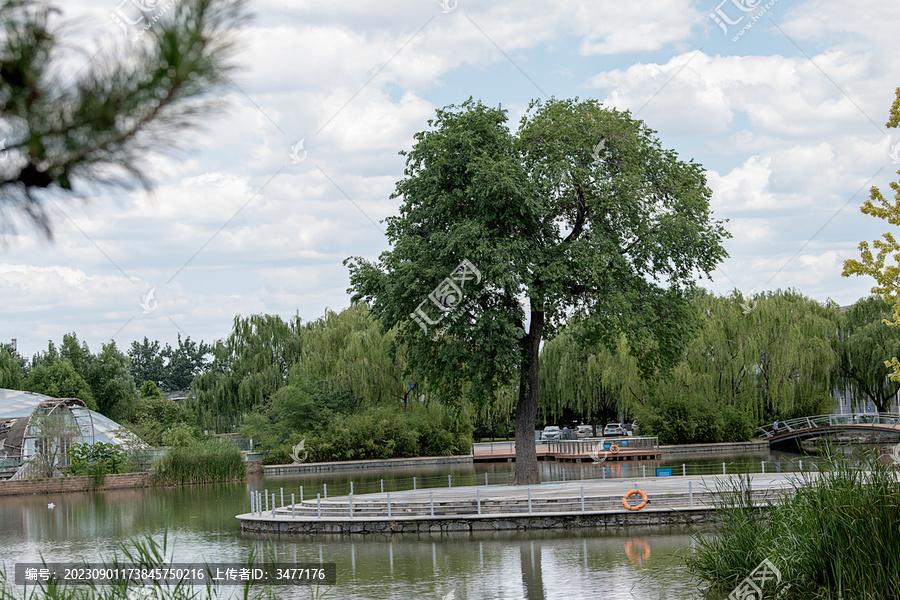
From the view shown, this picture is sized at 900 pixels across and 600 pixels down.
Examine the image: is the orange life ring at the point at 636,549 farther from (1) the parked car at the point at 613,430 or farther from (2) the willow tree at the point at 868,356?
(1) the parked car at the point at 613,430

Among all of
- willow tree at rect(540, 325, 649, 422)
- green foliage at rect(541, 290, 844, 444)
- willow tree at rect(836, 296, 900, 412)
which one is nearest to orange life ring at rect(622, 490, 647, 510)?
green foliage at rect(541, 290, 844, 444)

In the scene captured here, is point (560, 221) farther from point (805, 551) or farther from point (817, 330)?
point (817, 330)

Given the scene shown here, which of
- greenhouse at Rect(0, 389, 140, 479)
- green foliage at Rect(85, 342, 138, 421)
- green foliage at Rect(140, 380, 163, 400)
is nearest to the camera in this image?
greenhouse at Rect(0, 389, 140, 479)

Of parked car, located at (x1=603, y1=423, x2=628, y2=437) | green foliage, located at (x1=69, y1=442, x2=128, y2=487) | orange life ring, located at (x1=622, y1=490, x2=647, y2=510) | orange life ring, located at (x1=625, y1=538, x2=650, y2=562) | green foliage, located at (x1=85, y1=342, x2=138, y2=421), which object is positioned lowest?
orange life ring, located at (x1=625, y1=538, x2=650, y2=562)

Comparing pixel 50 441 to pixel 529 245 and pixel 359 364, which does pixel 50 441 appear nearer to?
pixel 359 364

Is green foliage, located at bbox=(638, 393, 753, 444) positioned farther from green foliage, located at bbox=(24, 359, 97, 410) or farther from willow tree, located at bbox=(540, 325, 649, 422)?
green foliage, located at bbox=(24, 359, 97, 410)

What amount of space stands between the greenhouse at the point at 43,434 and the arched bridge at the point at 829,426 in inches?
1270

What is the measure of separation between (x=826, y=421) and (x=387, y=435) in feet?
73.6

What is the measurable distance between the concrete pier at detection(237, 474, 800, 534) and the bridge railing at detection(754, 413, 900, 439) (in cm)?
2140

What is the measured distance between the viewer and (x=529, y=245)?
24.2 m

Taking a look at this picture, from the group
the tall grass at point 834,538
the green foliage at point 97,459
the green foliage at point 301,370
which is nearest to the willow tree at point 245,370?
the green foliage at point 301,370

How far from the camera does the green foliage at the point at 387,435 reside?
45781 millimetres

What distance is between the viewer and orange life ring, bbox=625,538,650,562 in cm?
1561

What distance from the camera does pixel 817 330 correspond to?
4469 centimetres
